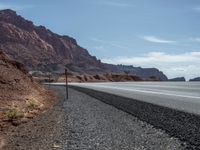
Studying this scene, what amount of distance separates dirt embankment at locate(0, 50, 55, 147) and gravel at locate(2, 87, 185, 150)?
988mm

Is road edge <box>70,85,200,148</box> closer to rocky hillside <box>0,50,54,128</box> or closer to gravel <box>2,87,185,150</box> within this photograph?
gravel <box>2,87,185,150</box>

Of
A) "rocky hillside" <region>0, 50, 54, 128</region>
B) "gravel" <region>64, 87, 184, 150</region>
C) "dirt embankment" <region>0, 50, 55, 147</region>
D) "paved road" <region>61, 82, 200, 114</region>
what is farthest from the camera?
"paved road" <region>61, 82, 200, 114</region>

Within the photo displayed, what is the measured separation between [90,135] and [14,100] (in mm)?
15219

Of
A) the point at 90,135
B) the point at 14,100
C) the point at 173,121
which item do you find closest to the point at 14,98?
the point at 14,100

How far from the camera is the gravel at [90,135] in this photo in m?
14.4

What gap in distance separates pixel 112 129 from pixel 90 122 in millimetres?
2893

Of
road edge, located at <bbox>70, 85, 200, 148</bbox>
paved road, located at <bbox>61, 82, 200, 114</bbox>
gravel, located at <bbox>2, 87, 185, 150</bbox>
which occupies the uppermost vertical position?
paved road, located at <bbox>61, 82, 200, 114</bbox>

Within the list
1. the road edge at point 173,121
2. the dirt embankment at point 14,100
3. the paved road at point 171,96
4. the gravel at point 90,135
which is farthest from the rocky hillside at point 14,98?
the paved road at point 171,96

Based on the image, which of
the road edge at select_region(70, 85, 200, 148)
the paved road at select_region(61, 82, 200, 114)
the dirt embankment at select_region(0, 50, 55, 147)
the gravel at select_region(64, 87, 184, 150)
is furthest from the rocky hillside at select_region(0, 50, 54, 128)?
the paved road at select_region(61, 82, 200, 114)

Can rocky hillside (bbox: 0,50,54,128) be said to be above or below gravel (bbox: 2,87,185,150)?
above

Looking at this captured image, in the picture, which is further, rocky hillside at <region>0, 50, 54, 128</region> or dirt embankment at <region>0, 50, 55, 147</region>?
rocky hillside at <region>0, 50, 54, 128</region>

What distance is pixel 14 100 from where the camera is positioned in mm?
31000

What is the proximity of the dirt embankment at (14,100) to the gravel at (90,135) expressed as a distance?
38.9 inches

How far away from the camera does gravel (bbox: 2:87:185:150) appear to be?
1441 cm
